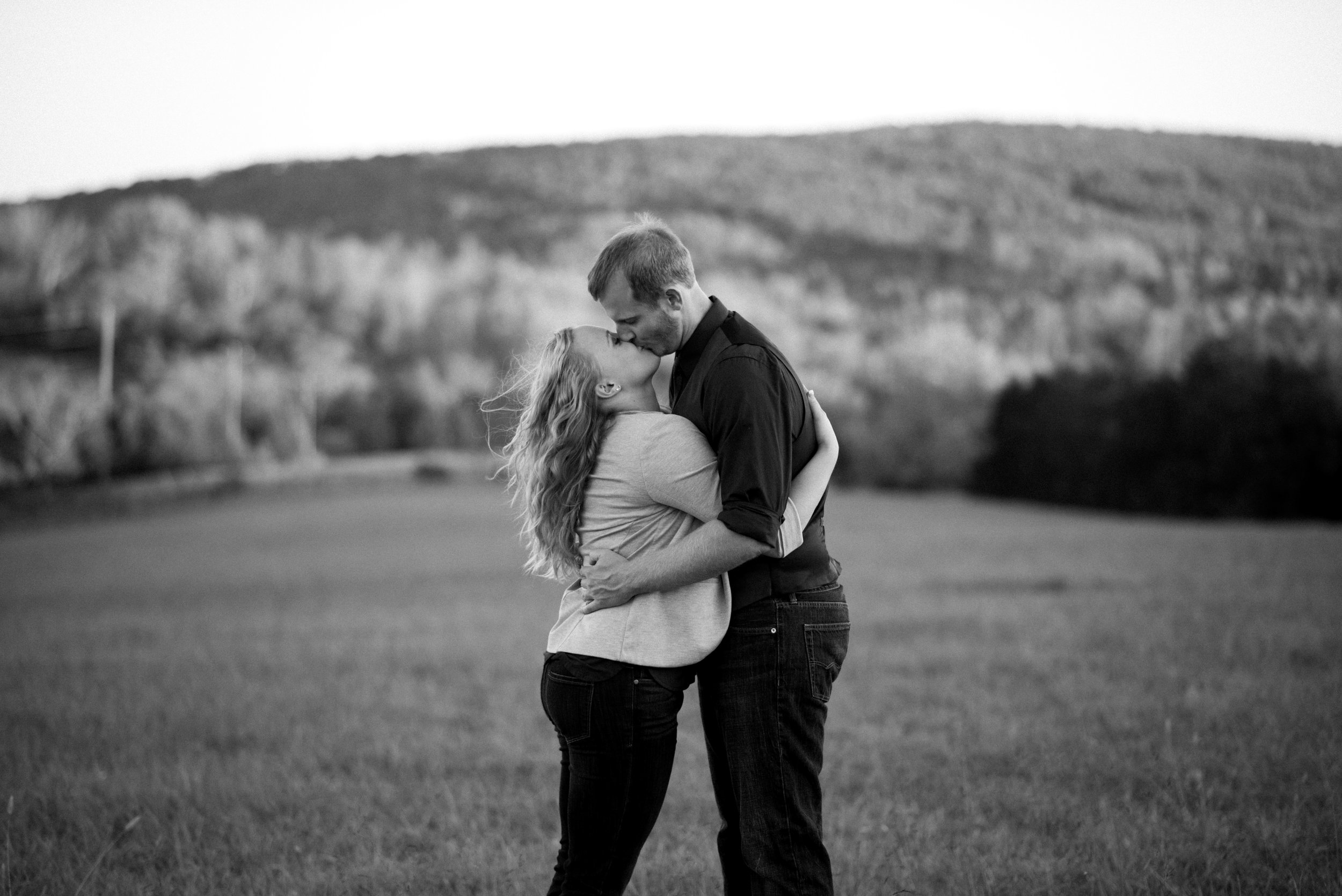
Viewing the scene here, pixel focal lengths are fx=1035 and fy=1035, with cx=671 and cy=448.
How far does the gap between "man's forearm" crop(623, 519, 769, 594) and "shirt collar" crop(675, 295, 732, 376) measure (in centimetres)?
53

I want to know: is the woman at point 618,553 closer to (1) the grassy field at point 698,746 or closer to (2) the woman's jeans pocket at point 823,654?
(2) the woman's jeans pocket at point 823,654

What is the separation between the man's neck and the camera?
9.88 ft

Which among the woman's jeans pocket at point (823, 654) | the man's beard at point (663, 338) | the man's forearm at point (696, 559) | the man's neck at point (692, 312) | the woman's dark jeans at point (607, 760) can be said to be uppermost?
the man's neck at point (692, 312)

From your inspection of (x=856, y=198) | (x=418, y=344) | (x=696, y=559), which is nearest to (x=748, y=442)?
(x=696, y=559)

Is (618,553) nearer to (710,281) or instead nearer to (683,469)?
(683,469)

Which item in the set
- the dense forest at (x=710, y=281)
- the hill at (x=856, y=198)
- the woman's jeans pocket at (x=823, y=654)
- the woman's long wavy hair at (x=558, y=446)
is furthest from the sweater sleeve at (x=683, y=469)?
the hill at (x=856, y=198)

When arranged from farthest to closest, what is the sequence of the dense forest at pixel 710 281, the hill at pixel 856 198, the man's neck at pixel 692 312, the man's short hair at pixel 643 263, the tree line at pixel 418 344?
1. the hill at pixel 856 198
2. the dense forest at pixel 710 281
3. the tree line at pixel 418 344
4. the man's neck at pixel 692 312
5. the man's short hair at pixel 643 263

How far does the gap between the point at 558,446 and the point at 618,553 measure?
36cm

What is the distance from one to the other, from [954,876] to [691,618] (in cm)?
232

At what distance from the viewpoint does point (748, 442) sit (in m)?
2.80

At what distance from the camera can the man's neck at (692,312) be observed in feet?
9.88

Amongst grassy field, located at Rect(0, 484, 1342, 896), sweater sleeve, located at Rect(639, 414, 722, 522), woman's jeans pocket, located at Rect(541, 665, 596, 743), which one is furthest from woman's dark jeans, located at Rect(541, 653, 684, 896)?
grassy field, located at Rect(0, 484, 1342, 896)

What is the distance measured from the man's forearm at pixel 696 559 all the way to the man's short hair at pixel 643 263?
686 millimetres

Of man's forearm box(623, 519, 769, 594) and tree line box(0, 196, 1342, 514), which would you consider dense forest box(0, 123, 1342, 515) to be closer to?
tree line box(0, 196, 1342, 514)
